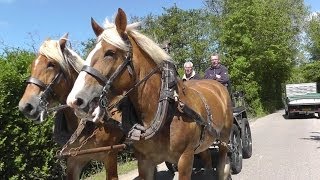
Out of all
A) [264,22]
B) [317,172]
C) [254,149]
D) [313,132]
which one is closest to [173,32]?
[264,22]

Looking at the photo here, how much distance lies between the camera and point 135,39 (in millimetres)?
3990

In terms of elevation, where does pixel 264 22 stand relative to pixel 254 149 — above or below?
above

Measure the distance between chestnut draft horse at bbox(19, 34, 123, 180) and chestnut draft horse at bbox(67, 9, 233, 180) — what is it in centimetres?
85

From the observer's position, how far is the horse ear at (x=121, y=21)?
3.71m

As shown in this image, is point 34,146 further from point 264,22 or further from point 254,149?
point 264,22

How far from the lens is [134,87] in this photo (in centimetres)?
389

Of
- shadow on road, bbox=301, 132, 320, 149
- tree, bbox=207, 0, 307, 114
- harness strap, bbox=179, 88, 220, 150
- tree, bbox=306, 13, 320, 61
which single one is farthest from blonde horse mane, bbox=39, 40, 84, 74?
tree, bbox=306, 13, 320, 61

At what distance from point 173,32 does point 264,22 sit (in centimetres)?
876

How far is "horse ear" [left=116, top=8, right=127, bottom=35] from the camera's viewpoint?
371 cm

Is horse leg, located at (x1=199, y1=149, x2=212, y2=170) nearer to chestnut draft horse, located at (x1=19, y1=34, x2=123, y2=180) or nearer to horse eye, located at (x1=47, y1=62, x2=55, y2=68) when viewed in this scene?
chestnut draft horse, located at (x1=19, y1=34, x2=123, y2=180)

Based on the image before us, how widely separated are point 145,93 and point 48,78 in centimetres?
131

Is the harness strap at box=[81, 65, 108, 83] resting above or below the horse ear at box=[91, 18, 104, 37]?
below

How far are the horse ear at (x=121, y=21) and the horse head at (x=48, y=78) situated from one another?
1293 millimetres

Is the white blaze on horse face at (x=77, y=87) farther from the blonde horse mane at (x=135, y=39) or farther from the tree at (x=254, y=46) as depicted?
the tree at (x=254, y=46)
